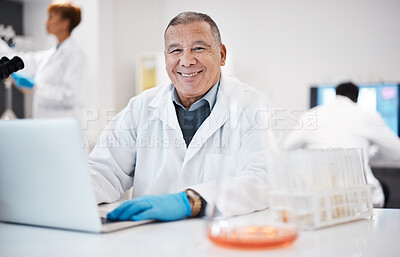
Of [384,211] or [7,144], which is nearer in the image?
[7,144]

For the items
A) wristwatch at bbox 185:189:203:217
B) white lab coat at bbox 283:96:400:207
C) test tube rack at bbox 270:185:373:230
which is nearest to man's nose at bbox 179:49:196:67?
wristwatch at bbox 185:189:203:217

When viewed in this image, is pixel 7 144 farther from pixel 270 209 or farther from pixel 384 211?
pixel 384 211

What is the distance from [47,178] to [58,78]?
257 cm

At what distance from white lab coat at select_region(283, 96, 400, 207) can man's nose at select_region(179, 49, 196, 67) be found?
161 cm

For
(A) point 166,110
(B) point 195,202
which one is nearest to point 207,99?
(A) point 166,110

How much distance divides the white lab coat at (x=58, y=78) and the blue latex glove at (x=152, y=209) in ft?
8.14

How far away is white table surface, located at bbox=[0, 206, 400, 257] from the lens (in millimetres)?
720

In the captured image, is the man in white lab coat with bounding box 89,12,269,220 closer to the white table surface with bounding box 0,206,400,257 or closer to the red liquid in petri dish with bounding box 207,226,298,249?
the white table surface with bounding box 0,206,400,257

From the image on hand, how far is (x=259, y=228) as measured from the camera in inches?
29.4

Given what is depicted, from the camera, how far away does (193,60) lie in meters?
1.53

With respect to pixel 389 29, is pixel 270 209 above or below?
below

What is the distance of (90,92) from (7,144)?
13.1 feet

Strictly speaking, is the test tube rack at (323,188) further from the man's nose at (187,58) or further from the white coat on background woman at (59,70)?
the white coat on background woman at (59,70)

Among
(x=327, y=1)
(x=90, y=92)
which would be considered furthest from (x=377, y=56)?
(x=90, y=92)
